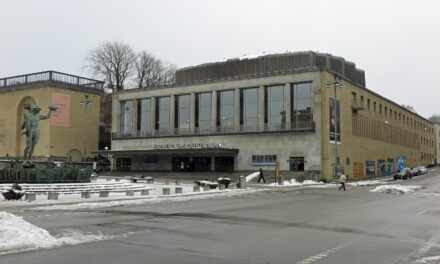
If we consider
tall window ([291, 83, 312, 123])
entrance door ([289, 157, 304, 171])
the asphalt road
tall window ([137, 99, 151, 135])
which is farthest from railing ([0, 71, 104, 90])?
the asphalt road

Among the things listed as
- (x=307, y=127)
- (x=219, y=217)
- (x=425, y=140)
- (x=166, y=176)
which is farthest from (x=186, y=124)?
(x=425, y=140)

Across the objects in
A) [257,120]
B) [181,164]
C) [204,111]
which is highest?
[204,111]

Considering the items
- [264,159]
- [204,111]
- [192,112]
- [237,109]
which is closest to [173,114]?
[192,112]

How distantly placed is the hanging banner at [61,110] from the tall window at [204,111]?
843 inches

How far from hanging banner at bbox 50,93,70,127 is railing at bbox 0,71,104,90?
9.17 feet

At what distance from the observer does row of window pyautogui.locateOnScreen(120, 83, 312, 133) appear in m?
63.5

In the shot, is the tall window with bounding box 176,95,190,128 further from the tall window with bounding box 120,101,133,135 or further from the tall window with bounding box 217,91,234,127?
the tall window with bounding box 120,101,133,135

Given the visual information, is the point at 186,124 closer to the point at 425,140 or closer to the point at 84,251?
the point at 84,251

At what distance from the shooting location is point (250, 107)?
6738 centimetres

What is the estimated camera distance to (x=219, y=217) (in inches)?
704

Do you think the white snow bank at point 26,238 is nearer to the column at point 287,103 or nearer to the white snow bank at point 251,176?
the white snow bank at point 251,176

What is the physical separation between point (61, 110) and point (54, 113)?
1.60 m

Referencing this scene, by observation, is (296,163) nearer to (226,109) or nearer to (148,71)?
(226,109)

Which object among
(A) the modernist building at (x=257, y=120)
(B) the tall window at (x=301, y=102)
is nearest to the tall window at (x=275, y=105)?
(A) the modernist building at (x=257, y=120)
